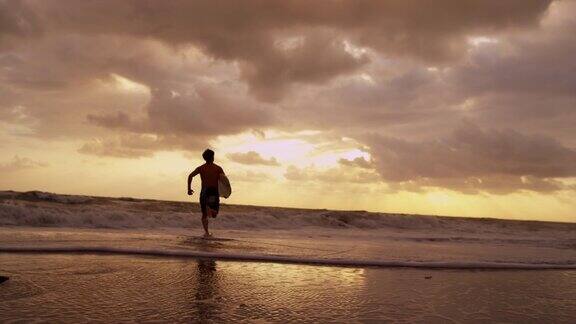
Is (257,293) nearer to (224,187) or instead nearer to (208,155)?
(208,155)

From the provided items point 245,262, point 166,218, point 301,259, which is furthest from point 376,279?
point 166,218

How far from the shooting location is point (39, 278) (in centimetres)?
475

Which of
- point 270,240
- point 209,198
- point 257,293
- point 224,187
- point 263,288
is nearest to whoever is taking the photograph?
point 257,293

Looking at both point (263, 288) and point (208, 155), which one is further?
point (208, 155)

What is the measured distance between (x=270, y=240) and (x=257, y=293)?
266 inches

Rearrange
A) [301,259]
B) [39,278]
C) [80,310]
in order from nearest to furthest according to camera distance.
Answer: [80,310]
[39,278]
[301,259]

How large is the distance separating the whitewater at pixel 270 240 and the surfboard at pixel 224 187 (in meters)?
1.22

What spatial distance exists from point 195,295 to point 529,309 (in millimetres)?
3110

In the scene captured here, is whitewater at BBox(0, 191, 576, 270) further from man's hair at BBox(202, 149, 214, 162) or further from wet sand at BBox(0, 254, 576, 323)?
man's hair at BBox(202, 149, 214, 162)

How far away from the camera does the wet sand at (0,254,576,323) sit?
143 inches

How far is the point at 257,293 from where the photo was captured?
4.46 meters

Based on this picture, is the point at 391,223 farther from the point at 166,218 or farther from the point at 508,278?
the point at 508,278

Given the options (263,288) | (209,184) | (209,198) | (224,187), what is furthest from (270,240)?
(263,288)

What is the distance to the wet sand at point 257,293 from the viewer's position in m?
3.63
